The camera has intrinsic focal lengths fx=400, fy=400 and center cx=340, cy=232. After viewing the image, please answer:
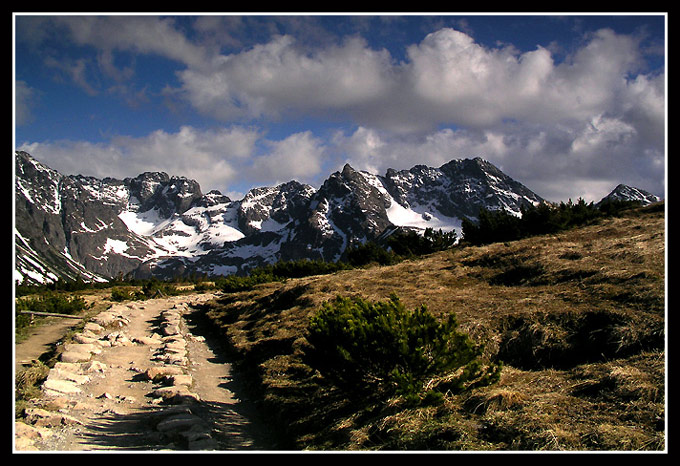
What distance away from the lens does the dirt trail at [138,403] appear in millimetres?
6547

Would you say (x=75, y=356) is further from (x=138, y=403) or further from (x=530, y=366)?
(x=530, y=366)

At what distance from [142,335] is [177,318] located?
485cm

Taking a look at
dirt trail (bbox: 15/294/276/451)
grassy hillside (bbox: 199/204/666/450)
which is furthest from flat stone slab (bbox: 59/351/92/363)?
grassy hillside (bbox: 199/204/666/450)

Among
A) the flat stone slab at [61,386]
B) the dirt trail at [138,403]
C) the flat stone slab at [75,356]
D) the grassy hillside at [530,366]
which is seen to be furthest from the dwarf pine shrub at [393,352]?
the flat stone slab at [75,356]

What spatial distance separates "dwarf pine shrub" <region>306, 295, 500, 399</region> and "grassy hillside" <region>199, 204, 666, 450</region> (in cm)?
38

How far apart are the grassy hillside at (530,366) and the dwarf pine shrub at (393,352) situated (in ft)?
1.26

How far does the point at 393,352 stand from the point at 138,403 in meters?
5.98

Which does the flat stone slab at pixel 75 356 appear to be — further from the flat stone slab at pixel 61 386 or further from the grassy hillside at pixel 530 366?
the grassy hillside at pixel 530 366

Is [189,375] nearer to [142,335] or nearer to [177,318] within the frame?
[142,335]

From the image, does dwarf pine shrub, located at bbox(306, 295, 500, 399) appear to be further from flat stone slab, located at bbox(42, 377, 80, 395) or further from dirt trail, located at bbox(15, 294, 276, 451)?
flat stone slab, located at bbox(42, 377, 80, 395)

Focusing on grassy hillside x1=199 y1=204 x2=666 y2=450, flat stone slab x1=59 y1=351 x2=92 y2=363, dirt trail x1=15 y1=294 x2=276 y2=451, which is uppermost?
grassy hillside x1=199 y1=204 x2=666 y2=450

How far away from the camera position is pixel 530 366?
8.23m

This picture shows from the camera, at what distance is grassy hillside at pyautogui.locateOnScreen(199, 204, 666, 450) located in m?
5.43
